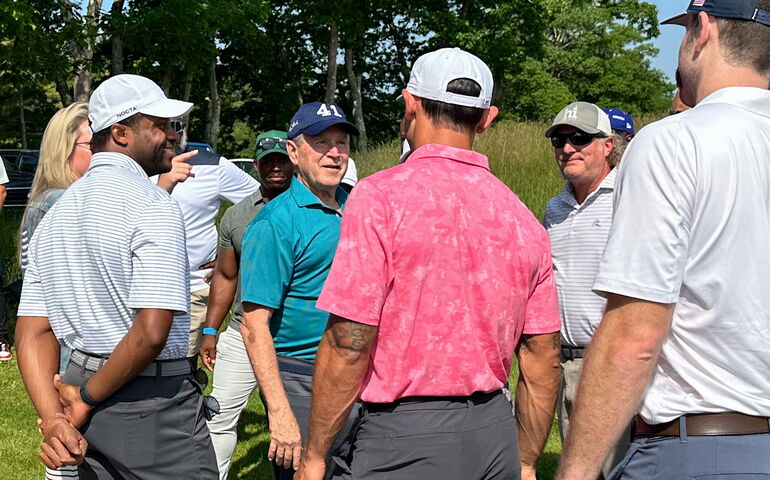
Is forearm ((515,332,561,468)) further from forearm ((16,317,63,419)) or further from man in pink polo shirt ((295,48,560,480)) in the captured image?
forearm ((16,317,63,419))

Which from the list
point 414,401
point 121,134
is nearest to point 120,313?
point 121,134

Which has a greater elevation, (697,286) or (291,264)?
(697,286)

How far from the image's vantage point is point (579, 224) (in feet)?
15.4

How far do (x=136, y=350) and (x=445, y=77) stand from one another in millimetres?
1346

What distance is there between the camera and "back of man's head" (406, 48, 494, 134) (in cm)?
280

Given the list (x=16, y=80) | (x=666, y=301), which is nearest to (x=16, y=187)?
(x=16, y=80)

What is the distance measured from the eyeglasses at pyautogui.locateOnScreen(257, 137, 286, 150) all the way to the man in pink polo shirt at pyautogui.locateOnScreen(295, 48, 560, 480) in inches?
118

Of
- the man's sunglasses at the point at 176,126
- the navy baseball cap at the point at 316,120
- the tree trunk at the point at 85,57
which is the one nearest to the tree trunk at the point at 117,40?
the tree trunk at the point at 85,57

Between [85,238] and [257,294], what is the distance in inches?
32.2

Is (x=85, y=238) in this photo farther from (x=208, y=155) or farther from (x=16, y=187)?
(x=16, y=187)

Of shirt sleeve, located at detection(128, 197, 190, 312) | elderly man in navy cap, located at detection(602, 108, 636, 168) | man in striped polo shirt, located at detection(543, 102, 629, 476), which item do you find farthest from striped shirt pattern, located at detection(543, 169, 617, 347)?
shirt sleeve, located at detection(128, 197, 190, 312)

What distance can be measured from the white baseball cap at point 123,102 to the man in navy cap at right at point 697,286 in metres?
1.81

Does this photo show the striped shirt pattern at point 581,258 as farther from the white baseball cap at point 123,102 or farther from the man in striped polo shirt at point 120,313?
the white baseball cap at point 123,102

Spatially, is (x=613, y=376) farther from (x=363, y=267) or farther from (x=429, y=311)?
(x=363, y=267)
